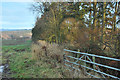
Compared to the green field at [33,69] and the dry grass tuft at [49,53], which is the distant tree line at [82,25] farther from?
the green field at [33,69]

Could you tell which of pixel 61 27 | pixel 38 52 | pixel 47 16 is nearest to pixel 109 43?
pixel 38 52

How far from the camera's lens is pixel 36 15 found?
13484 mm

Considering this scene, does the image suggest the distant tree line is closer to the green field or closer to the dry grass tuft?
the dry grass tuft

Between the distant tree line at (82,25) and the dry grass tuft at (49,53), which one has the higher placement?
the distant tree line at (82,25)

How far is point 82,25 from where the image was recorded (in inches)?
306

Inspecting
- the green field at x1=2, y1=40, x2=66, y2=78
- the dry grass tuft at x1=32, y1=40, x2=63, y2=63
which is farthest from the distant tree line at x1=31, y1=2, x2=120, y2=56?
the green field at x1=2, y1=40, x2=66, y2=78

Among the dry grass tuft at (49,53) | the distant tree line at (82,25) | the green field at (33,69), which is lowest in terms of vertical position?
the green field at (33,69)

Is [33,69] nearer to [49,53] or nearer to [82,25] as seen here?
[49,53]

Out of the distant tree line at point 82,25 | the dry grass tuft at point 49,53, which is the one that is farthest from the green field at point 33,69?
the distant tree line at point 82,25

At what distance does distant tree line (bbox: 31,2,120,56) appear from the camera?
5250 mm

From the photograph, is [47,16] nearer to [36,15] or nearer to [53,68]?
[36,15]

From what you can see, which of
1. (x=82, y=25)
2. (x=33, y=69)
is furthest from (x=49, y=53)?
(x=82, y=25)

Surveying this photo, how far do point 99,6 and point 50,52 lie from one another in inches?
203

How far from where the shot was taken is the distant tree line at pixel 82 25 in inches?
207
